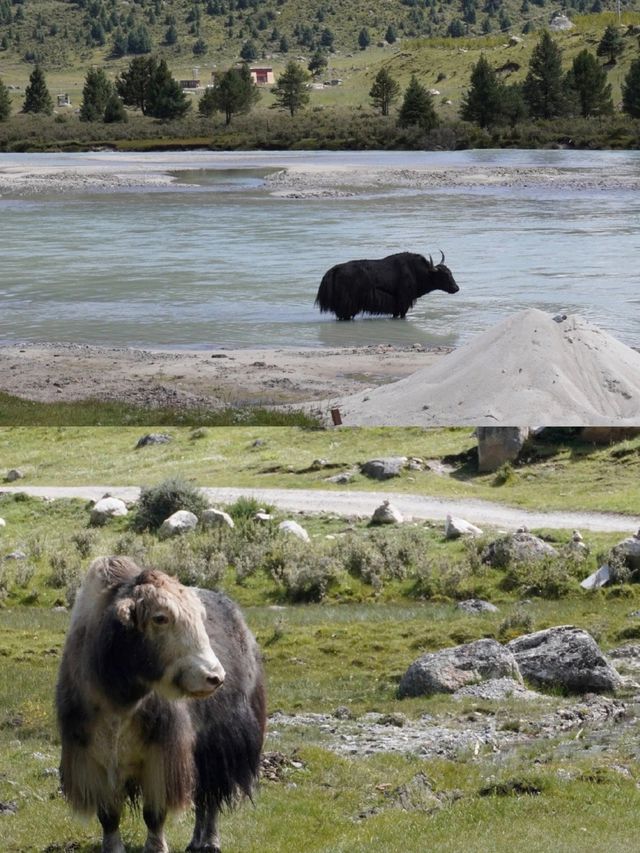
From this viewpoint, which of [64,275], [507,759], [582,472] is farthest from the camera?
[64,275]

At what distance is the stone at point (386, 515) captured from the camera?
74.4ft

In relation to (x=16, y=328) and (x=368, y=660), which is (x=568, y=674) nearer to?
(x=368, y=660)

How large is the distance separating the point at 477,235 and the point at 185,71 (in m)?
123

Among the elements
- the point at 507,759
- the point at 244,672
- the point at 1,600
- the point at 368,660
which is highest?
the point at 244,672

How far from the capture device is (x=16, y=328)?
2300 centimetres

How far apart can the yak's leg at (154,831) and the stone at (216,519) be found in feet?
49.1

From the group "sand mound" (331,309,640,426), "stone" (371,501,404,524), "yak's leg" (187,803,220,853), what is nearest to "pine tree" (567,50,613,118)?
"stone" (371,501,404,524)

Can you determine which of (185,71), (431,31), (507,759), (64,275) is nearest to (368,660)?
(507,759)

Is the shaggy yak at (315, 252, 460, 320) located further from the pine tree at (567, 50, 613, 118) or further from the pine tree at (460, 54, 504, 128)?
the pine tree at (567, 50, 613, 118)

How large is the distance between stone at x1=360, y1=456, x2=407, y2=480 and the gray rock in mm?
12560

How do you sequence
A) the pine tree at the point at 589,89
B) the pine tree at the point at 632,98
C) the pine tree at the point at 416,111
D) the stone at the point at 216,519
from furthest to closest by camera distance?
1. the pine tree at the point at 416,111
2. the pine tree at the point at 589,89
3. the pine tree at the point at 632,98
4. the stone at the point at 216,519

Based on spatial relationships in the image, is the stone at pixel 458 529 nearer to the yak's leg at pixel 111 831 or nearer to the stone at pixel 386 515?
the stone at pixel 386 515

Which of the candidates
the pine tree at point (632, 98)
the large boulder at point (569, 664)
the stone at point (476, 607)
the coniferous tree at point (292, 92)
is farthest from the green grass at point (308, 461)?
the coniferous tree at point (292, 92)

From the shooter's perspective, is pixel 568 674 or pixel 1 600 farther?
pixel 1 600
